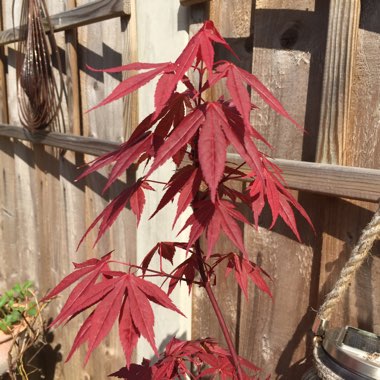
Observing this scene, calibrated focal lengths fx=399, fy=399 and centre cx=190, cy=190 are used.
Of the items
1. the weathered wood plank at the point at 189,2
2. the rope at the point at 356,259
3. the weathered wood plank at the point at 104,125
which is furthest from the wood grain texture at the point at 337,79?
the weathered wood plank at the point at 104,125

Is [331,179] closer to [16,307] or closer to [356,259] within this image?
[356,259]

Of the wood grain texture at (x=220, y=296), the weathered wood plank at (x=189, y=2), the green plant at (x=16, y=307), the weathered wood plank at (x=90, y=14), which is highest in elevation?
the weathered wood plank at (x=90, y=14)

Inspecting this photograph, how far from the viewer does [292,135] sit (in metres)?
1.12

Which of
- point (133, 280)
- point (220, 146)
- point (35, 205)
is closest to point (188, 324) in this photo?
point (133, 280)

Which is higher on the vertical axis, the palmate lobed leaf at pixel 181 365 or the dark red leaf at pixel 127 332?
the dark red leaf at pixel 127 332

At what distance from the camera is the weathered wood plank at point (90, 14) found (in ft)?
4.75

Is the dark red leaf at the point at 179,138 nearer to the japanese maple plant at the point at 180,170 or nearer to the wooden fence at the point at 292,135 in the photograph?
the japanese maple plant at the point at 180,170

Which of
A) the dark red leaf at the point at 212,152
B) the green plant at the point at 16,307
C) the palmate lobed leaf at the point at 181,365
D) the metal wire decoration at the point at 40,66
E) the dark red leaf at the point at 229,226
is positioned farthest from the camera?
the green plant at the point at 16,307

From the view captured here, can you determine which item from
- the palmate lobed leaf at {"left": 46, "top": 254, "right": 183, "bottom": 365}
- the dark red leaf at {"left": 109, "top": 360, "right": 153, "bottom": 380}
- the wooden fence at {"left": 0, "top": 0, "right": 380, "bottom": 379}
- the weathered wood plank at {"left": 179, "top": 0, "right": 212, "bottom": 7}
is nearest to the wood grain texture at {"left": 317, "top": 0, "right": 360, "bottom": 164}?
the wooden fence at {"left": 0, "top": 0, "right": 380, "bottom": 379}

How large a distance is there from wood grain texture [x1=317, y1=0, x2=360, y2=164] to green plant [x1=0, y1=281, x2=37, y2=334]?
161 cm

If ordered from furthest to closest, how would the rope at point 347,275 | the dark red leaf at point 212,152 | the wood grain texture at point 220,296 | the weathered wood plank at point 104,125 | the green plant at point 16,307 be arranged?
the green plant at point 16,307 < the weathered wood plank at point 104,125 < the wood grain texture at point 220,296 < the rope at point 347,275 < the dark red leaf at point 212,152

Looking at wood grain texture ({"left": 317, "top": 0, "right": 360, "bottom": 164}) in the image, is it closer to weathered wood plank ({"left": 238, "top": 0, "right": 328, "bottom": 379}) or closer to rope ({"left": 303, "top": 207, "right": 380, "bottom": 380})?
weathered wood plank ({"left": 238, "top": 0, "right": 328, "bottom": 379})

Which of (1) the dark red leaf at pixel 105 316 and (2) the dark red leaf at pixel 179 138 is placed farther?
(1) the dark red leaf at pixel 105 316

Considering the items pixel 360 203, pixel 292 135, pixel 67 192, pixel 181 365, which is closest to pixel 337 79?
pixel 292 135
